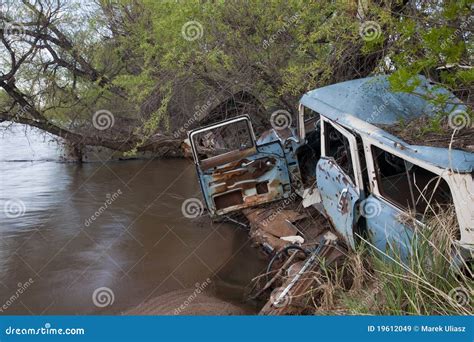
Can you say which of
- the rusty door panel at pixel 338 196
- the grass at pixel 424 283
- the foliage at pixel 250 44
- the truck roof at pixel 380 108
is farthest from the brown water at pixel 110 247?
the truck roof at pixel 380 108

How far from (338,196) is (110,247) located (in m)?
4.50

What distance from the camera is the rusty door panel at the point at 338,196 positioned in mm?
4504

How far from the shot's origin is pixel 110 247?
25.2ft

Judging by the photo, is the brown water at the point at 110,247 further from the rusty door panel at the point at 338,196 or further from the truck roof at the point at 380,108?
the truck roof at the point at 380,108

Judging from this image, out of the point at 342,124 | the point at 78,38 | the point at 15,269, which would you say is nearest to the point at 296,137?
the point at 342,124

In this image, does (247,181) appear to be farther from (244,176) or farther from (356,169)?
(356,169)

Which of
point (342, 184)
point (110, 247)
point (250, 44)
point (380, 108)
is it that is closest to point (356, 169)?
point (342, 184)

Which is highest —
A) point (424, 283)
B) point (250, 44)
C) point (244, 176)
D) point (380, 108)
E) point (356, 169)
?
point (250, 44)

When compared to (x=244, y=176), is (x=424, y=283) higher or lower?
lower

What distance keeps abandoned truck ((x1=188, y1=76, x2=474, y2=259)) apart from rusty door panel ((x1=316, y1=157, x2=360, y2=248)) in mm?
11

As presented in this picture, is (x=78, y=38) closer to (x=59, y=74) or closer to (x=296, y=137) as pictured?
(x=59, y=74)

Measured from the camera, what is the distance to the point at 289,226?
6.33 meters

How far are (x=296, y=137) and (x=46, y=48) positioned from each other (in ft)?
31.9

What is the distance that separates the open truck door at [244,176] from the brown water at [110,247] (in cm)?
96
